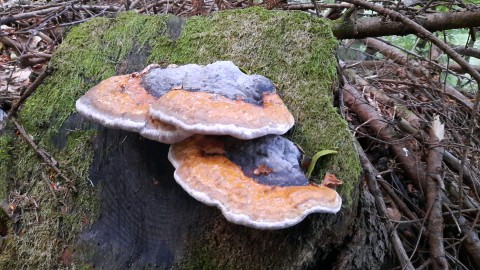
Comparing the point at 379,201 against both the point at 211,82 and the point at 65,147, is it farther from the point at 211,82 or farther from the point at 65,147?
the point at 65,147

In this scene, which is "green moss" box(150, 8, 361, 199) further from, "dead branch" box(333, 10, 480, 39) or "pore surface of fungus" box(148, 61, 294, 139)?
"dead branch" box(333, 10, 480, 39)

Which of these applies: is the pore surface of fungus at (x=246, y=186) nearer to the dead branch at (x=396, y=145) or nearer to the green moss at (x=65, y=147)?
the green moss at (x=65, y=147)

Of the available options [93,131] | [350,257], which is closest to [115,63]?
[93,131]

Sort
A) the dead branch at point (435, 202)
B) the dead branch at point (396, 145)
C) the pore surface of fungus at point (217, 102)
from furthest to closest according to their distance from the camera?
the dead branch at point (396, 145) → the dead branch at point (435, 202) → the pore surface of fungus at point (217, 102)

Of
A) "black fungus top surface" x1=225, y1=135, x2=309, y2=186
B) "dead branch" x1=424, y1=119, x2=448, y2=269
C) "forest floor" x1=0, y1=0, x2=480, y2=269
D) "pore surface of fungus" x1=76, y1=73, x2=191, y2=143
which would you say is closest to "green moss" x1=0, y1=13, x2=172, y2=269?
"forest floor" x1=0, y1=0, x2=480, y2=269

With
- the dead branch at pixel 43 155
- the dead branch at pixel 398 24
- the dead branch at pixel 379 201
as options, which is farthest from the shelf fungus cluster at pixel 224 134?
the dead branch at pixel 398 24

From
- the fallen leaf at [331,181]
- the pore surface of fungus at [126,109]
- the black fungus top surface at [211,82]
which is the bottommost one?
the fallen leaf at [331,181]

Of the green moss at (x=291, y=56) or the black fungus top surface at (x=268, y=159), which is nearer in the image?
the black fungus top surface at (x=268, y=159)
